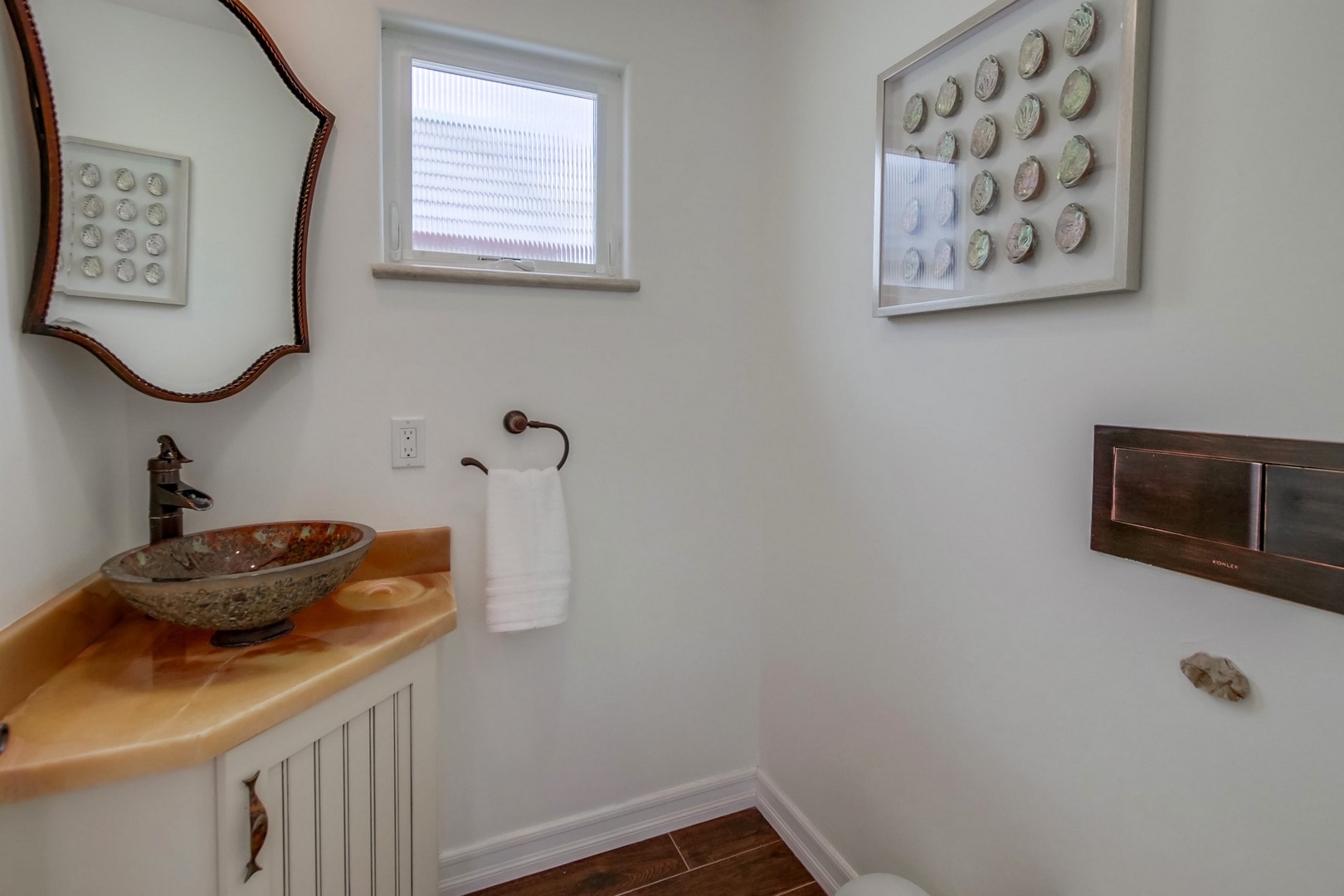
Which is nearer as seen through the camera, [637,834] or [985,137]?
[985,137]

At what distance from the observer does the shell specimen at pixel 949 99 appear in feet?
3.78

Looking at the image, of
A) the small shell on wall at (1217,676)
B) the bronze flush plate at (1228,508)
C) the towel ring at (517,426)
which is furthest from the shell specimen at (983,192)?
the towel ring at (517,426)

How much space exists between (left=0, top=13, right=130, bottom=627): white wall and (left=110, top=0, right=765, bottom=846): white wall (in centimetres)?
15

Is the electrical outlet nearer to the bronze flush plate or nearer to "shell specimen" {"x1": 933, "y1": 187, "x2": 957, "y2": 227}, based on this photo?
"shell specimen" {"x1": 933, "y1": 187, "x2": 957, "y2": 227}

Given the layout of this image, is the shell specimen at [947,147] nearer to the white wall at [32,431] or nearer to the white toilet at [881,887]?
the white toilet at [881,887]

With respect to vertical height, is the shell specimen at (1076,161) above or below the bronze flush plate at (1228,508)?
above

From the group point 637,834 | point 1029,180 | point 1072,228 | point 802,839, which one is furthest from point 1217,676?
point 637,834

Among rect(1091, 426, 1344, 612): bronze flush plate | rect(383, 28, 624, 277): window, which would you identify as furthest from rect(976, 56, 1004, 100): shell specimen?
rect(383, 28, 624, 277): window

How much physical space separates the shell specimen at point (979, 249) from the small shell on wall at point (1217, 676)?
2.22 feet

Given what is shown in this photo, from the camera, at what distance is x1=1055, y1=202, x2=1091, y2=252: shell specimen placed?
0.93 meters

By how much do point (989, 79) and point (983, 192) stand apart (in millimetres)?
188

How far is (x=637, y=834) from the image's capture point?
1.76m

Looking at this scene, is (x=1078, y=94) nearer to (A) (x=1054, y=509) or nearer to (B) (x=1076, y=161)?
(B) (x=1076, y=161)

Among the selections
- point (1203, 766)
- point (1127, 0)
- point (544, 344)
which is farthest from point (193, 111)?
point (1203, 766)
